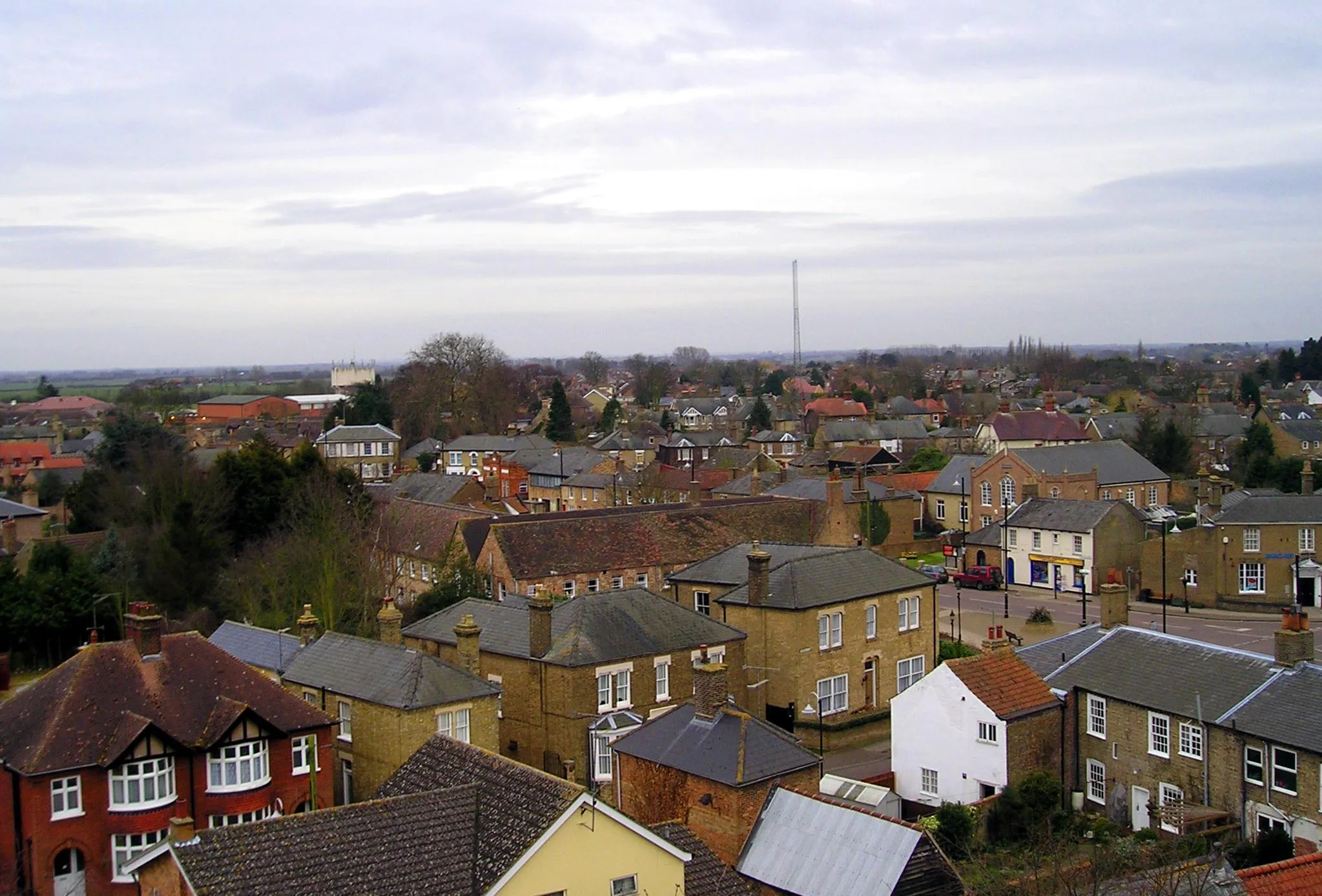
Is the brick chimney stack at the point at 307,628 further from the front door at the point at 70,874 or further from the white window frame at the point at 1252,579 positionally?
the white window frame at the point at 1252,579

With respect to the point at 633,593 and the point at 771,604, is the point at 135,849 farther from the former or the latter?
the point at 771,604

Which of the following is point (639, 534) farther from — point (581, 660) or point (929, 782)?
point (929, 782)

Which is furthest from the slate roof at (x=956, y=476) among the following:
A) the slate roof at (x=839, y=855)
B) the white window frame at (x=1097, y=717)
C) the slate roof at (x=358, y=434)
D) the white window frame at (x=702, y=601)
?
the slate roof at (x=358, y=434)

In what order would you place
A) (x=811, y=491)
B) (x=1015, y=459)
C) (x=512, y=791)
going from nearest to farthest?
1. (x=512, y=791)
2. (x=811, y=491)
3. (x=1015, y=459)

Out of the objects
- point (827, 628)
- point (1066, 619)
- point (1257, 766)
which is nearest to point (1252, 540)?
point (1066, 619)

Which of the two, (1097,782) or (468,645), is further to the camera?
(468,645)

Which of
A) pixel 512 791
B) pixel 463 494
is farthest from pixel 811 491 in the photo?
pixel 512 791
